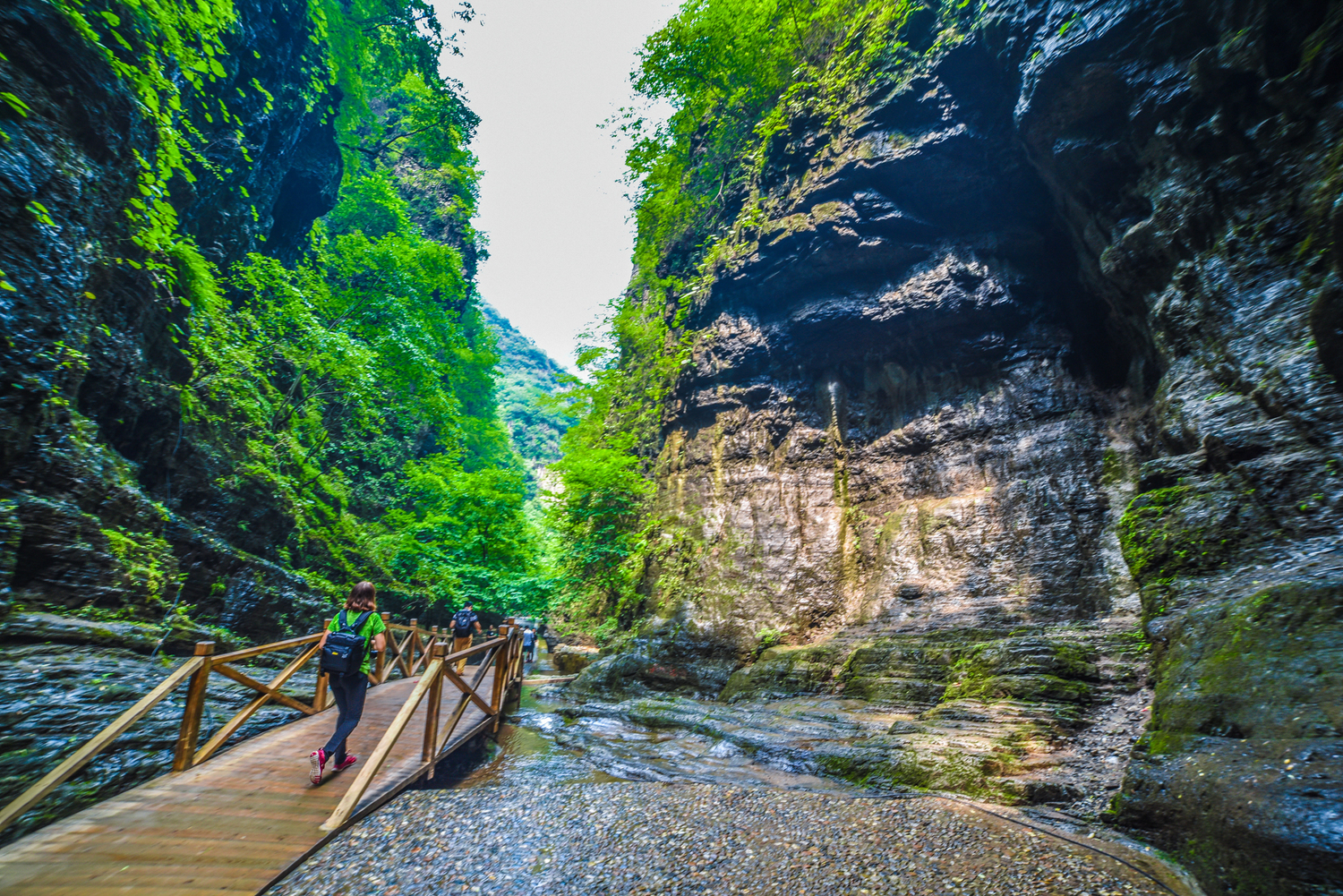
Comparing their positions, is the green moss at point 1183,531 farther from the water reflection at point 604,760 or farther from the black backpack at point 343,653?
the black backpack at point 343,653

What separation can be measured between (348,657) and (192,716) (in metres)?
1.52

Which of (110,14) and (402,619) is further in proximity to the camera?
(402,619)

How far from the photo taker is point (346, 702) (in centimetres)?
459

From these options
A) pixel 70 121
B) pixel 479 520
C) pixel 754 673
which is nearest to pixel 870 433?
pixel 754 673

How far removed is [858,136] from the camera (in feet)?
42.6

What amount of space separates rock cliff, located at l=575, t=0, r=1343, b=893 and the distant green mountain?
3215cm

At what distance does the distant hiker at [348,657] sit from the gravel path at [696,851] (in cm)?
76

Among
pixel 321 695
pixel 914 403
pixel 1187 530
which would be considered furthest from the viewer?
pixel 914 403

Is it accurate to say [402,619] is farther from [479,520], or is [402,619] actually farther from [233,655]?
[233,655]

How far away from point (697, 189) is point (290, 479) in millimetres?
15934

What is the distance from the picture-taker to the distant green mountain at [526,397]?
5169cm

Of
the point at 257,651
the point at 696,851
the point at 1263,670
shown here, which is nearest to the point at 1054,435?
the point at 1263,670

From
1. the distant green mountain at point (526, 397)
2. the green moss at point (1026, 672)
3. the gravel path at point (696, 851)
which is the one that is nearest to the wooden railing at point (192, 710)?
the gravel path at point (696, 851)

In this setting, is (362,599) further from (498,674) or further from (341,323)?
(341,323)
